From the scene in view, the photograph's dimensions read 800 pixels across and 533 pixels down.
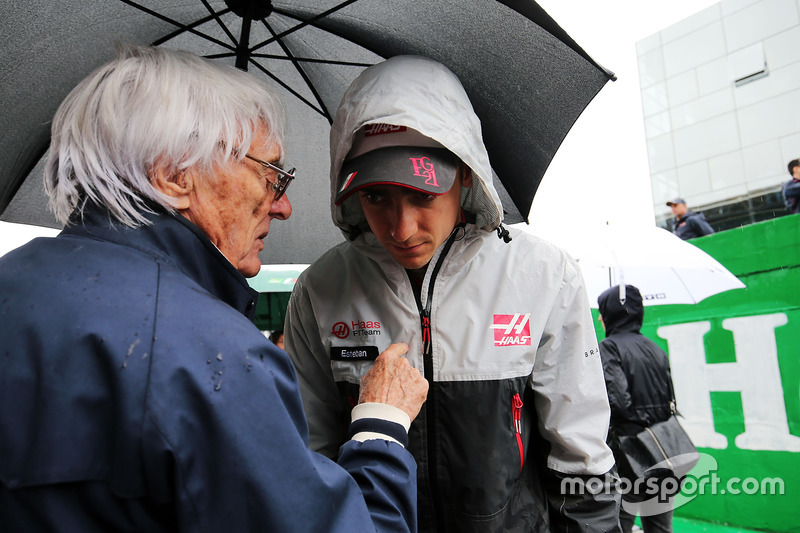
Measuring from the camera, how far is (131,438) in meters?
0.87

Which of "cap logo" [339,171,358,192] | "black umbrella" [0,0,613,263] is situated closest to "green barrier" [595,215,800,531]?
"black umbrella" [0,0,613,263]

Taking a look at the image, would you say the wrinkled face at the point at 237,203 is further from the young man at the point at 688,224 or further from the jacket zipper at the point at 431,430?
the young man at the point at 688,224

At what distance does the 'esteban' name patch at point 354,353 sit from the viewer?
1.86 meters

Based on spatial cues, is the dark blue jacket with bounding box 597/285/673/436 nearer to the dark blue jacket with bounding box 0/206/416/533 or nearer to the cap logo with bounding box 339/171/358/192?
the cap logo with bounding box 339/171/358/192

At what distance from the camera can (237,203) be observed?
141cm

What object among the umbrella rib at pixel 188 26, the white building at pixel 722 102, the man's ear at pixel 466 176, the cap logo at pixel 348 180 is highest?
the white building at pixel 722 102

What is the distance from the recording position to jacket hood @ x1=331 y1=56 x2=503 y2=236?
1.75 m

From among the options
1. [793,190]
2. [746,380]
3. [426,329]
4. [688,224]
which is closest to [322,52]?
[426,329]

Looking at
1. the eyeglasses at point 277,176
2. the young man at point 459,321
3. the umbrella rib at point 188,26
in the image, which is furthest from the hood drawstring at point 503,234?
A: the umbrella rib at point 188,26

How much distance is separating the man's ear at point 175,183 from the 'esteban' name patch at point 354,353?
2.57 ft

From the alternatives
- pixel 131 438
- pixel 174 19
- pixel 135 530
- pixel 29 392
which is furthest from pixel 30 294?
pixel 174 19

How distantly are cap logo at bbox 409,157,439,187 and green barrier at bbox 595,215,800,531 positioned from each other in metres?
4.35

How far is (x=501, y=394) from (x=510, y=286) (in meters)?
0.34

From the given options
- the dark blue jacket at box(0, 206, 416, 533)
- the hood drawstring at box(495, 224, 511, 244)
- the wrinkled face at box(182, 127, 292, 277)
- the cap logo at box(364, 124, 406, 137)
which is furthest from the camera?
the hood drawstring at box(495, 224, 511, 244)
